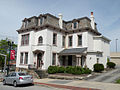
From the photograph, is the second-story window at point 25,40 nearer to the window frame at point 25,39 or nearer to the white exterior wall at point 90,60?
the window frame at point 25,39

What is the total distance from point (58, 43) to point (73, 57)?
12.6ft

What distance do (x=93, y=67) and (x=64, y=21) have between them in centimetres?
1138

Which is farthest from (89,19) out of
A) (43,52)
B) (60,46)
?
(43,52)

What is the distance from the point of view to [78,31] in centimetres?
2431

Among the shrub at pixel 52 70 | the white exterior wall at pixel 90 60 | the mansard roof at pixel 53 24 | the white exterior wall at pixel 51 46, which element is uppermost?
the mansard roof at pixel 53 24

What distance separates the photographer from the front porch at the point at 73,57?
21.4 m

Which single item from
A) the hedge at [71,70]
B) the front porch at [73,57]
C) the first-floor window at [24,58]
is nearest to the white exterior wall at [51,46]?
the first-floor window at [24,58]

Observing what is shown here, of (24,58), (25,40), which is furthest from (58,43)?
(24,58)

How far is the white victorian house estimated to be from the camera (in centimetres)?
2236

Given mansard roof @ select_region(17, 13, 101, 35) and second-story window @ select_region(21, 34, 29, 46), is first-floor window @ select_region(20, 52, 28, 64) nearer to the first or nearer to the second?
second-story window @ select_region(21, 34, 29, 46)

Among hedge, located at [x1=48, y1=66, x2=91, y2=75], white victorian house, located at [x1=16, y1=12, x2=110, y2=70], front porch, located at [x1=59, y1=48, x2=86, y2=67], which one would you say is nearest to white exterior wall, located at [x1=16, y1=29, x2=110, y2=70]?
white victorian house, located at [x1=16, y1=12, x2=110, y2=70]

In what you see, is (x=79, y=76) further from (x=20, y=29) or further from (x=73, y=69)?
(x=20, y=29)

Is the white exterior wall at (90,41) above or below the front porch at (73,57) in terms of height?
above

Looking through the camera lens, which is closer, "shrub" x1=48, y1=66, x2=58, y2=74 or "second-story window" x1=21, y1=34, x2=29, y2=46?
"shrub" x1=48, y1=66, x2=58, y2=74
